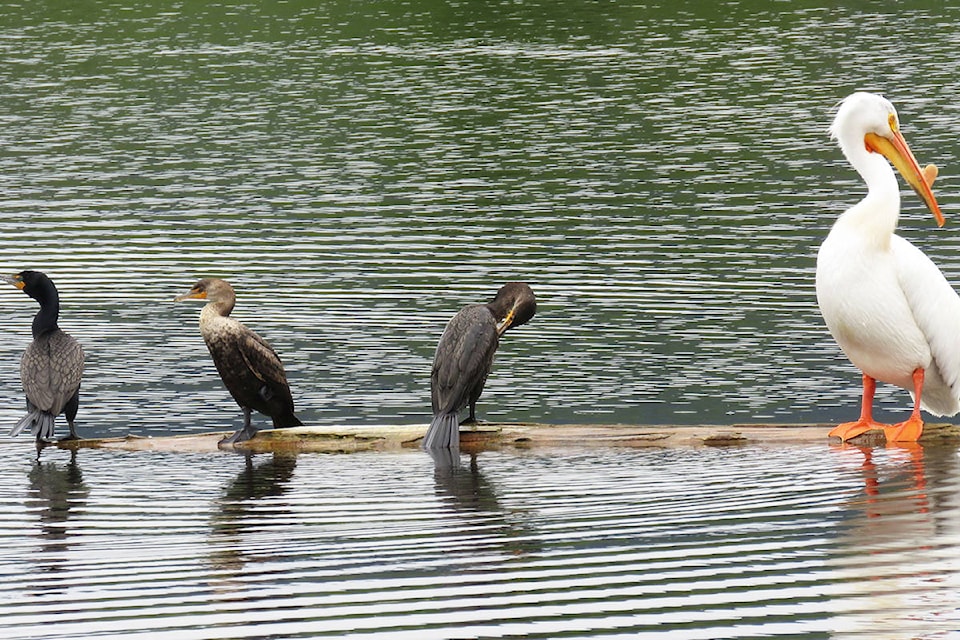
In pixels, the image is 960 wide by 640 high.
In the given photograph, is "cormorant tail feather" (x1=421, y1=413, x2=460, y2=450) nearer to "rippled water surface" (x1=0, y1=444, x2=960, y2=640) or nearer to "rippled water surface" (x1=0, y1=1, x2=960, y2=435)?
"rippled water surface" (x1=0, y1=444, x2=960, y2=640)

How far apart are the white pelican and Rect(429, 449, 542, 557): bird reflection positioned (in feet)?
6.33

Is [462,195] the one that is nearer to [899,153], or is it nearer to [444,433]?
[444,433]

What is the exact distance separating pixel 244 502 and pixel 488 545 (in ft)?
5.86

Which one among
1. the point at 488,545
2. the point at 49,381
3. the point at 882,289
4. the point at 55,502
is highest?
the point at 882,289

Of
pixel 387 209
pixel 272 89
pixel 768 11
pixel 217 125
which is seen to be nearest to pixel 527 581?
pixel 387 209

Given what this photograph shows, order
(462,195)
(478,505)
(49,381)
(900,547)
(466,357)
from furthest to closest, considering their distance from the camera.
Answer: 1. (462,195)
2. (49,381)
3. (466,357)
4. (478,505)
5. (900,547)

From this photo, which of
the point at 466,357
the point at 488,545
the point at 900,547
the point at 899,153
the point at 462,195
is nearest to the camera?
the point at 900,547

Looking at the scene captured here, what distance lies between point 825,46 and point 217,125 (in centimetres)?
1165

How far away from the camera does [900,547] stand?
758 cm

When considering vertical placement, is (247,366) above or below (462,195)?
above

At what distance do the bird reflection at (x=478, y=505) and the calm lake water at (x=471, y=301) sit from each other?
3cm

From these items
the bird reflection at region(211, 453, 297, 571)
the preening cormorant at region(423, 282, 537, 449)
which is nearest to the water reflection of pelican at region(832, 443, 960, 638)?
the preening cormorant at region(423, 282, 537, 449)

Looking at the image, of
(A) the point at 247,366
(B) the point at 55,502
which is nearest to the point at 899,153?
(A) the point at 247,366

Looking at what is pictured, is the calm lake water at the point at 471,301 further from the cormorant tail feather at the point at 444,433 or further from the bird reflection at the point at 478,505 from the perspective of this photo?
the cormorant tail feather at the point at 444,433
